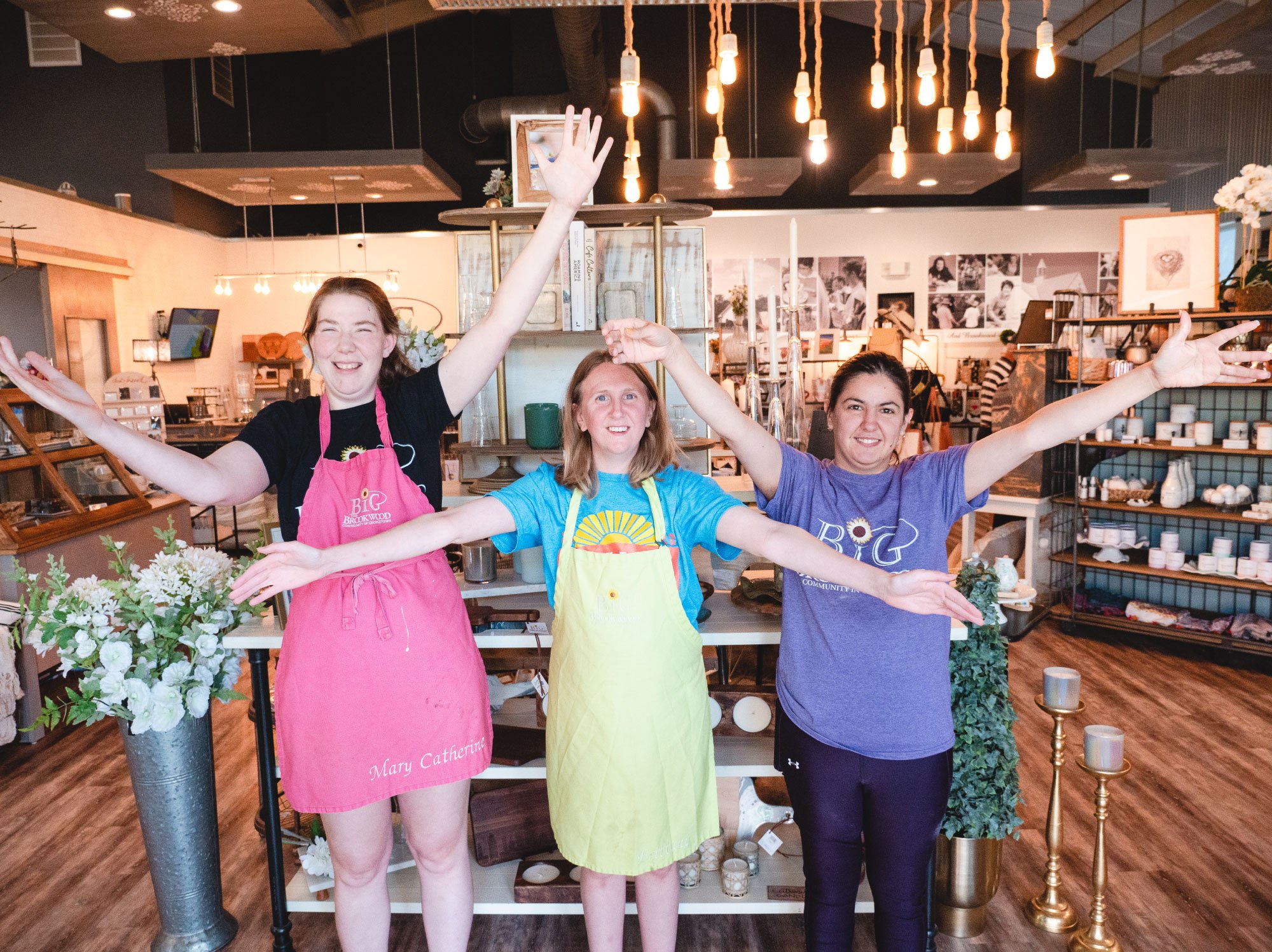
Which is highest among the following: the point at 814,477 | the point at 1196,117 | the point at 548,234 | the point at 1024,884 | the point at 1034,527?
the point at 1196,117

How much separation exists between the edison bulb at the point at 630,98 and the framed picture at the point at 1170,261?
2920mm

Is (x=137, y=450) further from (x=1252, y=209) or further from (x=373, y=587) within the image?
(x=1252, y=209)

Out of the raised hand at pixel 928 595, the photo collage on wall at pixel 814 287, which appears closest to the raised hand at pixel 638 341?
the raised hand at pixel 928 595

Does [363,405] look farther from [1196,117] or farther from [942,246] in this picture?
[1196,117]

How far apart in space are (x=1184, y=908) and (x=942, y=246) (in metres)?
9.35

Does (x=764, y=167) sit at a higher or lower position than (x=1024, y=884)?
higher

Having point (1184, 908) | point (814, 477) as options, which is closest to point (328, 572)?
point (814, 477)

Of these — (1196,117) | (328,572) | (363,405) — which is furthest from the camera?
(1196,117)

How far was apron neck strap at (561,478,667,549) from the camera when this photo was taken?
1837 mm

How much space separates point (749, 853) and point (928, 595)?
4.40 ft

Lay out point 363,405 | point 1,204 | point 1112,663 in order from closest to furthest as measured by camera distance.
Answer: point 363,405
point 1112,663
point 1,204

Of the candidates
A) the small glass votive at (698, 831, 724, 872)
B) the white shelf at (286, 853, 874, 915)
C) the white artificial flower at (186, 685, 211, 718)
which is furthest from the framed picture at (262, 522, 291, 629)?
the small glass votive at (698, 831, 724, 872)

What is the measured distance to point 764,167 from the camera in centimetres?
782

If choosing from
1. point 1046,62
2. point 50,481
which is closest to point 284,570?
point 50,481
